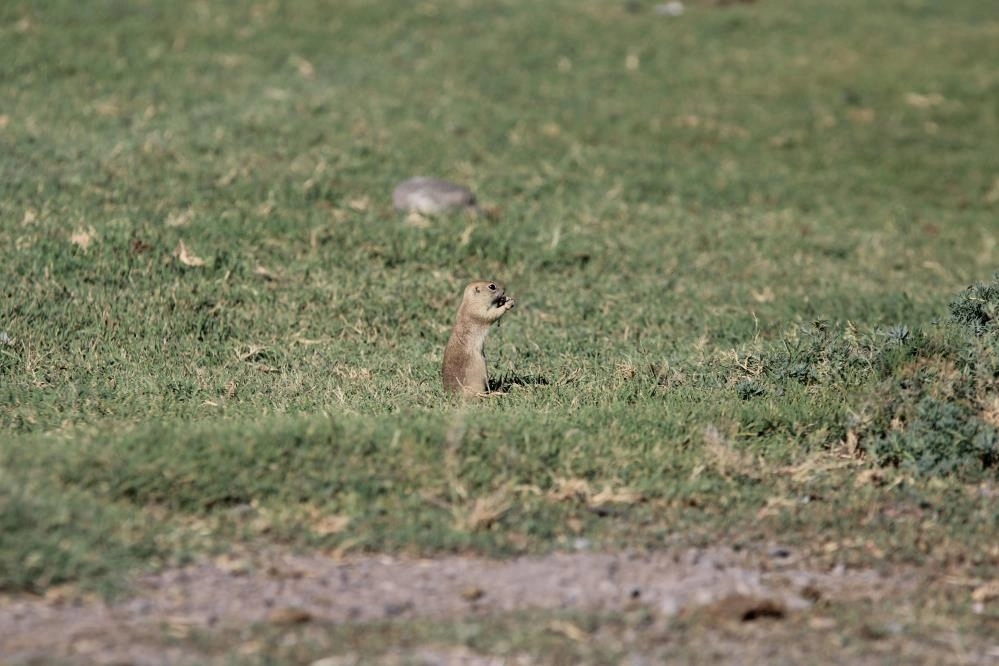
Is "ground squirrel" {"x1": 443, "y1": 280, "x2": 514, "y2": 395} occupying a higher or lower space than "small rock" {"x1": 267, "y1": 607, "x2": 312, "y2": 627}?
higher

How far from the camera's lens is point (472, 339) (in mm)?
6992

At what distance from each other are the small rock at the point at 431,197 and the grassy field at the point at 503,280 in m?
0.19

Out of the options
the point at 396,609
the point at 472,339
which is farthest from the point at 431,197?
the point at 396,609

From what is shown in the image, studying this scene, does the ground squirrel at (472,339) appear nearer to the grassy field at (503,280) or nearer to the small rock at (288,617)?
the grassy field at (503,280)

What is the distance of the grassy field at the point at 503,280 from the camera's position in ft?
18.3

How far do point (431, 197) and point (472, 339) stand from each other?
3.78 meters

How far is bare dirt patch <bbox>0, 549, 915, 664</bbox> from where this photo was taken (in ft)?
14.5

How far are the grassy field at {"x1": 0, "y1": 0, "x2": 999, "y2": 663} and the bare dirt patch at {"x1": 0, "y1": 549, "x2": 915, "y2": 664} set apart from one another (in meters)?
0.14

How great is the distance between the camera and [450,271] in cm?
969

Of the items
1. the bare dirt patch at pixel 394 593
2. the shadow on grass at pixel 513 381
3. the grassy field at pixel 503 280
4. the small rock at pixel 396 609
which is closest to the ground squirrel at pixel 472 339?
the grassy field at pixel 503 280

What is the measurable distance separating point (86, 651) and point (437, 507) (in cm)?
173

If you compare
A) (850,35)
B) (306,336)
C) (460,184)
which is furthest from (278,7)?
(306,336)

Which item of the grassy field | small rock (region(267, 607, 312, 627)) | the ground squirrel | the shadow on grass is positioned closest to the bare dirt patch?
small rock (region(267, 607, 312, 627))

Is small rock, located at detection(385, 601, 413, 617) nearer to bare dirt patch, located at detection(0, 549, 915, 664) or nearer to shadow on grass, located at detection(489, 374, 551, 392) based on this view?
bare dirt patch, located at detection(0, 549, 915, 664)
